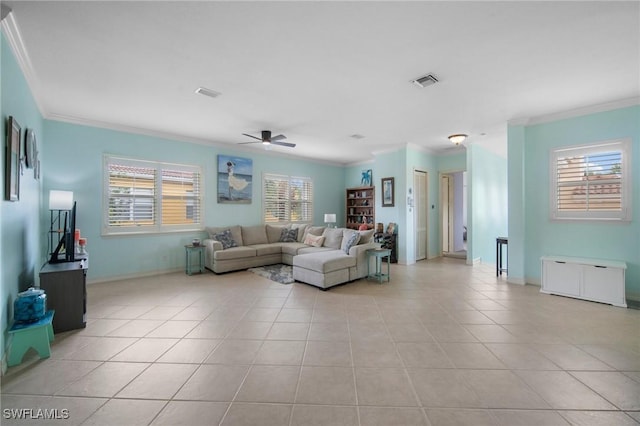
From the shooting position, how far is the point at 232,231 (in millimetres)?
6113

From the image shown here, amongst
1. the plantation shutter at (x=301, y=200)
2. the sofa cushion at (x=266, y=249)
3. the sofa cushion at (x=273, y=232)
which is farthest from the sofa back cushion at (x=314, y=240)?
the plantation shutter at (x=301, y=200)

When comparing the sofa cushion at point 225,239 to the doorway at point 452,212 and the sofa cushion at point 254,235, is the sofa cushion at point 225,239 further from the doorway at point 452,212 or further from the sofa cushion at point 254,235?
the doorway at point 452,212

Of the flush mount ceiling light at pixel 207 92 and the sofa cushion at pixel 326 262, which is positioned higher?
the flush mount ceiling light at pixel 207 92

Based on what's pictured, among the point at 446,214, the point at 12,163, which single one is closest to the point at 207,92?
the point at 12,163

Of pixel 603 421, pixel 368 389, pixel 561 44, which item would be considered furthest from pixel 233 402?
pixel 561 44

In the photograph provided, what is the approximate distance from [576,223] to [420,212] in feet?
9.89

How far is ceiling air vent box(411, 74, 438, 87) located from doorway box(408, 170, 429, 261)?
3.57 metres

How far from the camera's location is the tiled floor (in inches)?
67.2

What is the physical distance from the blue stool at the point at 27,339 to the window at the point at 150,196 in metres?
2.80

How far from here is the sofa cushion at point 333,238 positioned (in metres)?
5.73

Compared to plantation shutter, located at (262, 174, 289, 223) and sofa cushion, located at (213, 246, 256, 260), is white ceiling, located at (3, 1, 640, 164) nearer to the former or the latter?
sofa cushion, located at (213, 246, 256, 260)

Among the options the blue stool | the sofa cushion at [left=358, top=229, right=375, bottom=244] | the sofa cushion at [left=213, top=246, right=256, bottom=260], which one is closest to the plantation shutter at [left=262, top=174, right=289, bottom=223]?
the sofa cushion at [left=213, top=246, right=256, bottom=260]

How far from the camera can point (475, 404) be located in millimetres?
1765

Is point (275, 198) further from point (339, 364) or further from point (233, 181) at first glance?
point (339, 364)
